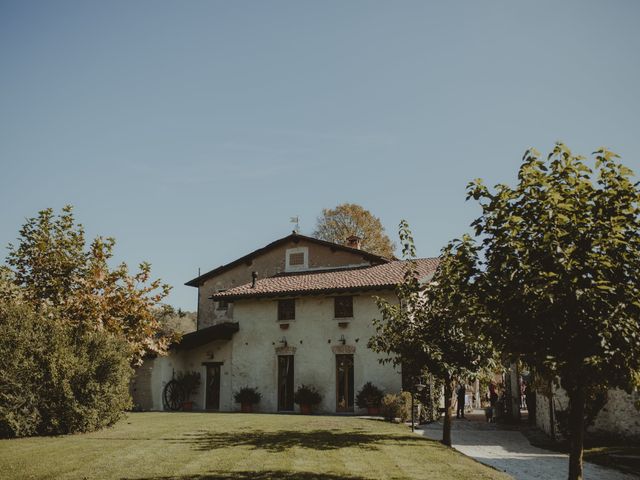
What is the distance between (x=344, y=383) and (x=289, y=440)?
1031 cm

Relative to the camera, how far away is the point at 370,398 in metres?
20.5

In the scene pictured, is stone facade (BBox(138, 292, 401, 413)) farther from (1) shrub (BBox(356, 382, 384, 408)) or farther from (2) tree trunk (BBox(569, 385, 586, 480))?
(2) tree trunk (BBox(569, 385, 586, 480))

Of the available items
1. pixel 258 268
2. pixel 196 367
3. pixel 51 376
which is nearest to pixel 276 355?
pixel 196 367

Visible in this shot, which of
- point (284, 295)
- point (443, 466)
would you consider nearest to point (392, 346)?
point (443, 466)

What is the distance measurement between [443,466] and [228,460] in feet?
13.8

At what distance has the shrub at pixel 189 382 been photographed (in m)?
24.4

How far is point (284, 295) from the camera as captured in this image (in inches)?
929

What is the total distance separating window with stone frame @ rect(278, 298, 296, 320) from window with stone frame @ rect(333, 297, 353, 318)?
2.13 metres

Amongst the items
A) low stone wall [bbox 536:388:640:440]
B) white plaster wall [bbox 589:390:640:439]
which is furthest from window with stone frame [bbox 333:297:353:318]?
white plaster wall [bbox 589:390:640:439]

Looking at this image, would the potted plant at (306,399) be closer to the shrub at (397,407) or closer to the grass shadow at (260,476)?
the shrub at (397,407)

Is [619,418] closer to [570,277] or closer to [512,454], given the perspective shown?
[512,454]

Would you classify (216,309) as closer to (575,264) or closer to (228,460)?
(228,460)

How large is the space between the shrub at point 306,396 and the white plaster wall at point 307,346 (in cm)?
35

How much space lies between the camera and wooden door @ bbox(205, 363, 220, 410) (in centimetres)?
2453
